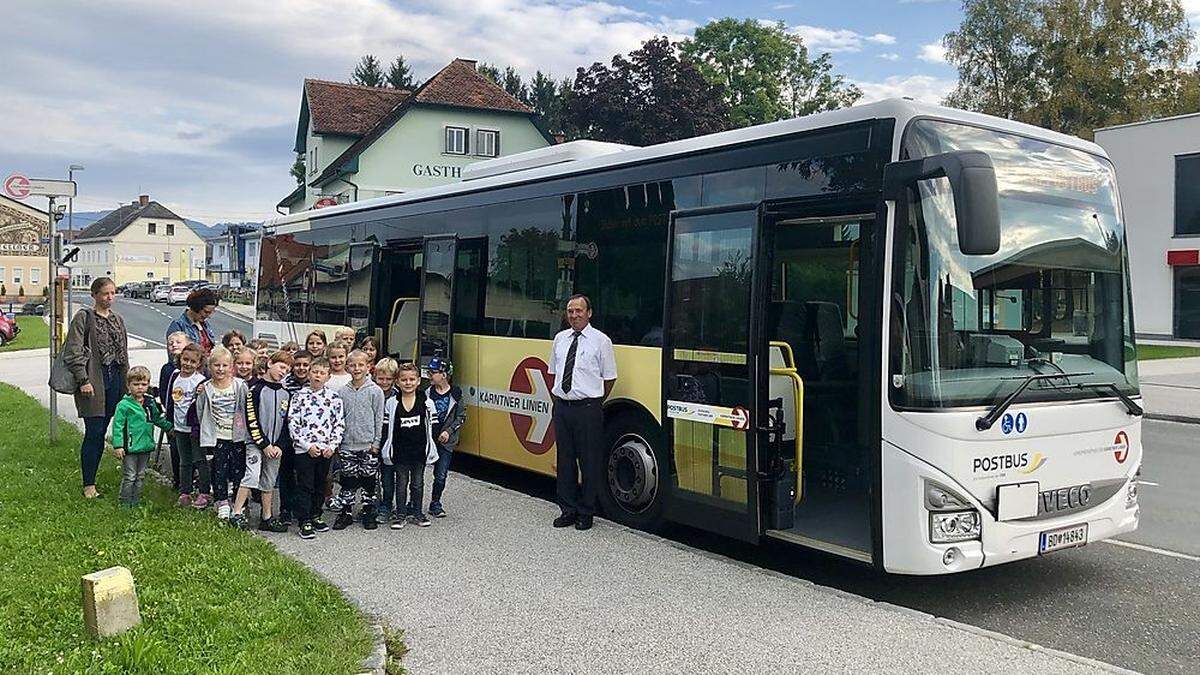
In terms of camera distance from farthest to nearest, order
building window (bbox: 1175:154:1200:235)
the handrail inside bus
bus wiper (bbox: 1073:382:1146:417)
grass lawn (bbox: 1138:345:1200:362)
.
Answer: building window (bbox: 1175:154:1200:235), grass lawn (bbox: 1138:345:1200:362), the handrail inside bus, bus wiper (bbox: 1073:382:1146:417)

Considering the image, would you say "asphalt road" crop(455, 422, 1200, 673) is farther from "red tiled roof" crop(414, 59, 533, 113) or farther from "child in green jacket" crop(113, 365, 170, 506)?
"red tiled roof" crop(414, 59, 533, 113)

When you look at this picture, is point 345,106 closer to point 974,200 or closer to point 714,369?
point 714,369

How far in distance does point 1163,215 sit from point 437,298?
103 feet

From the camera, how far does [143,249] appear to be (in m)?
114

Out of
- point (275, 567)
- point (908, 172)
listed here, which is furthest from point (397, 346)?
point (908, 172)

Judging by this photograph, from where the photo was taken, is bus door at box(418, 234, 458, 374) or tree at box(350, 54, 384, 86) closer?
bus door at box(418, 234, 458, 374)

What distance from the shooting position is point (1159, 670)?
5.06 meters

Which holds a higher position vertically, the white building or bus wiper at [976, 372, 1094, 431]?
the white building

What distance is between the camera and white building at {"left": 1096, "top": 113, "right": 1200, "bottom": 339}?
3269cm

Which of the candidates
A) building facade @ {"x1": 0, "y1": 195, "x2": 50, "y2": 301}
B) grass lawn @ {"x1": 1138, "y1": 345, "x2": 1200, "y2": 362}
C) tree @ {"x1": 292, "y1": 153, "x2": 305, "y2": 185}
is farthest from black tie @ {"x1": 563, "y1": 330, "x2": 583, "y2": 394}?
building facade @ {"x1": 0, "y1": 195, "x2": 50, "y2": 301}

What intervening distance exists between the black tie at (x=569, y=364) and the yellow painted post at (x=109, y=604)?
3.38m

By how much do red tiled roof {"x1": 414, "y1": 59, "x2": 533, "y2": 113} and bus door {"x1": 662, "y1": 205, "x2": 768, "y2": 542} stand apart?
39.4 metres

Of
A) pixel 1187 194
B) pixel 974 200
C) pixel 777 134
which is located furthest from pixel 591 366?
pixel 1187 194

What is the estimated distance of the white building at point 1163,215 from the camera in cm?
3269
